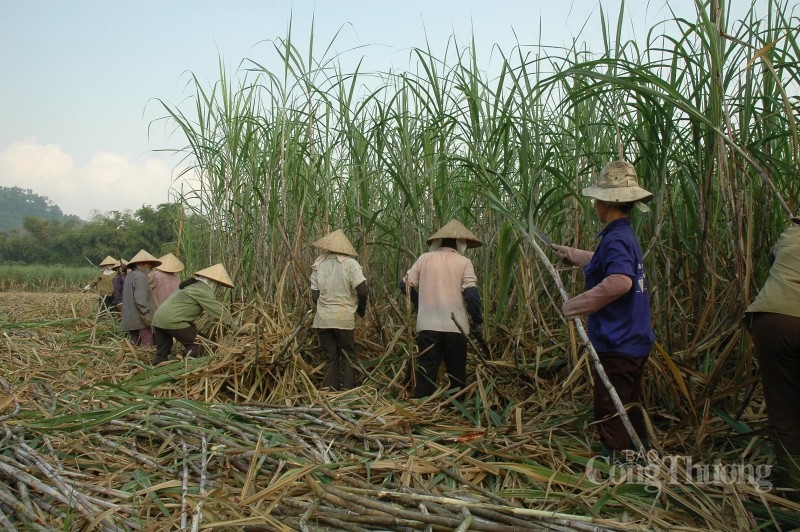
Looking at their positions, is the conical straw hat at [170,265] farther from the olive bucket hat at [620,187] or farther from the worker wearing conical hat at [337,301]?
the olive bucket hat at [620,187]

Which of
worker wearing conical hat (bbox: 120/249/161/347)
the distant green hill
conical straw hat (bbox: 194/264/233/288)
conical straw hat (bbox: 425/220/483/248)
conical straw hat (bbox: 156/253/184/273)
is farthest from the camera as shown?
the distant green hill

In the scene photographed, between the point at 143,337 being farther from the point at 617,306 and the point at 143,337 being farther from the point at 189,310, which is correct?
the point at 617,306

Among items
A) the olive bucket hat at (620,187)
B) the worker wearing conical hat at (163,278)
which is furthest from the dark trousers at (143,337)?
the olive bucket hat at (620,187)

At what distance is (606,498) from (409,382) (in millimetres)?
1901

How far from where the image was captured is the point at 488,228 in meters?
3.95

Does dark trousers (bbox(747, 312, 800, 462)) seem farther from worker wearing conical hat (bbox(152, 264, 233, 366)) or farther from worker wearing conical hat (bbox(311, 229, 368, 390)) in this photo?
worker wearing conical hat (bbox(152, 264, 233, 366))

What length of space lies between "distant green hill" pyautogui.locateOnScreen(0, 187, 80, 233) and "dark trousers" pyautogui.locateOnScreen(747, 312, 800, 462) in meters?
89.9

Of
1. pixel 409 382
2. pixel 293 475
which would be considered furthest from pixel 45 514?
pixel 409 382

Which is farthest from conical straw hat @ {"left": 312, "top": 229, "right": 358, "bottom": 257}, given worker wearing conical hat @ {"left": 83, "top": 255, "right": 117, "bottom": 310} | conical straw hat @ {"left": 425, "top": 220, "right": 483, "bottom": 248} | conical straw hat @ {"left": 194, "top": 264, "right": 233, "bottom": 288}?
worker wearing conical hat @ {"left": 83, "top": 255, "right": 117, "bottom": 310}

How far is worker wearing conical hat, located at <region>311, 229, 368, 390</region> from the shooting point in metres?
4.18

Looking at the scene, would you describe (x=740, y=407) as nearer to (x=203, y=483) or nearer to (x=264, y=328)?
(x=203, y=483)

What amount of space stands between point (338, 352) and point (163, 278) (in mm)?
2652

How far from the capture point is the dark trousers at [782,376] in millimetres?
2225

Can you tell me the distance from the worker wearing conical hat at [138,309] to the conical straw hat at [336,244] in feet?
8.21
